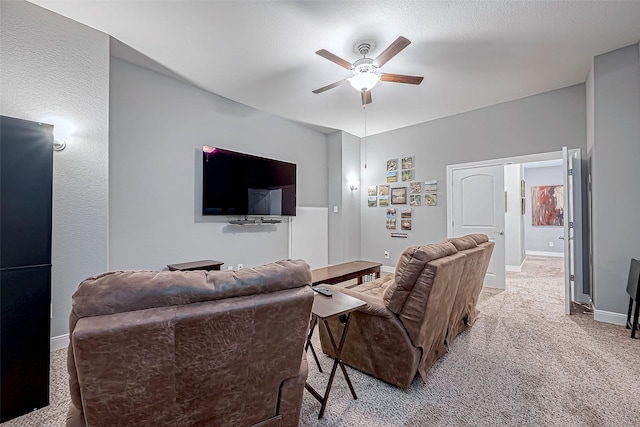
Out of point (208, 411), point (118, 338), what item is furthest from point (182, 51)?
point (208, 411)

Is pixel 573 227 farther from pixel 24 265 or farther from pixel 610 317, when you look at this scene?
pixel 24 265

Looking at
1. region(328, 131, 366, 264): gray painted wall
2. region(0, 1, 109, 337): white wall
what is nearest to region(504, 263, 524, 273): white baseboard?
region(328, 131, 366, 264): gray painted wall

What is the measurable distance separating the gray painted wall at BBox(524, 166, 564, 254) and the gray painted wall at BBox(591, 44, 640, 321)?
17.1 ft

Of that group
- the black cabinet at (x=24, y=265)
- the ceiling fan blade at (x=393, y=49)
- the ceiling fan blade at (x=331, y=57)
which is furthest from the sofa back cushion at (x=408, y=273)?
the black cabinet at (x=24, y=265)

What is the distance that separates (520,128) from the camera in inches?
158

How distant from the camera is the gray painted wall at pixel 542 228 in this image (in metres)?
7.26

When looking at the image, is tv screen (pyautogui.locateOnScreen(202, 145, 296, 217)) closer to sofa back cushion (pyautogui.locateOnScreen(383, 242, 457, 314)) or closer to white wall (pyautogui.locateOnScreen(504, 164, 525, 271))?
sofa back cushion (pyautogui.locateOnScreen(383, 242, 457, 314))

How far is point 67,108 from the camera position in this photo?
92.2 inches

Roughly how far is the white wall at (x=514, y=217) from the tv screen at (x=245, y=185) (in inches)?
186

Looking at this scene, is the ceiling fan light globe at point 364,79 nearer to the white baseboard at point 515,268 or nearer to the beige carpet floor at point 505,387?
the beige carpet floor at point 505,387

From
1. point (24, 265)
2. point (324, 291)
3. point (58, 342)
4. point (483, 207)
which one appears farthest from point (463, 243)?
point (58, 342)

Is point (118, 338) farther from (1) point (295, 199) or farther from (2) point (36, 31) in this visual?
(1) point (295, 199)

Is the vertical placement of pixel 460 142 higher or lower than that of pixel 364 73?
lower

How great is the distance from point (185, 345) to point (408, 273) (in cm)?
128
